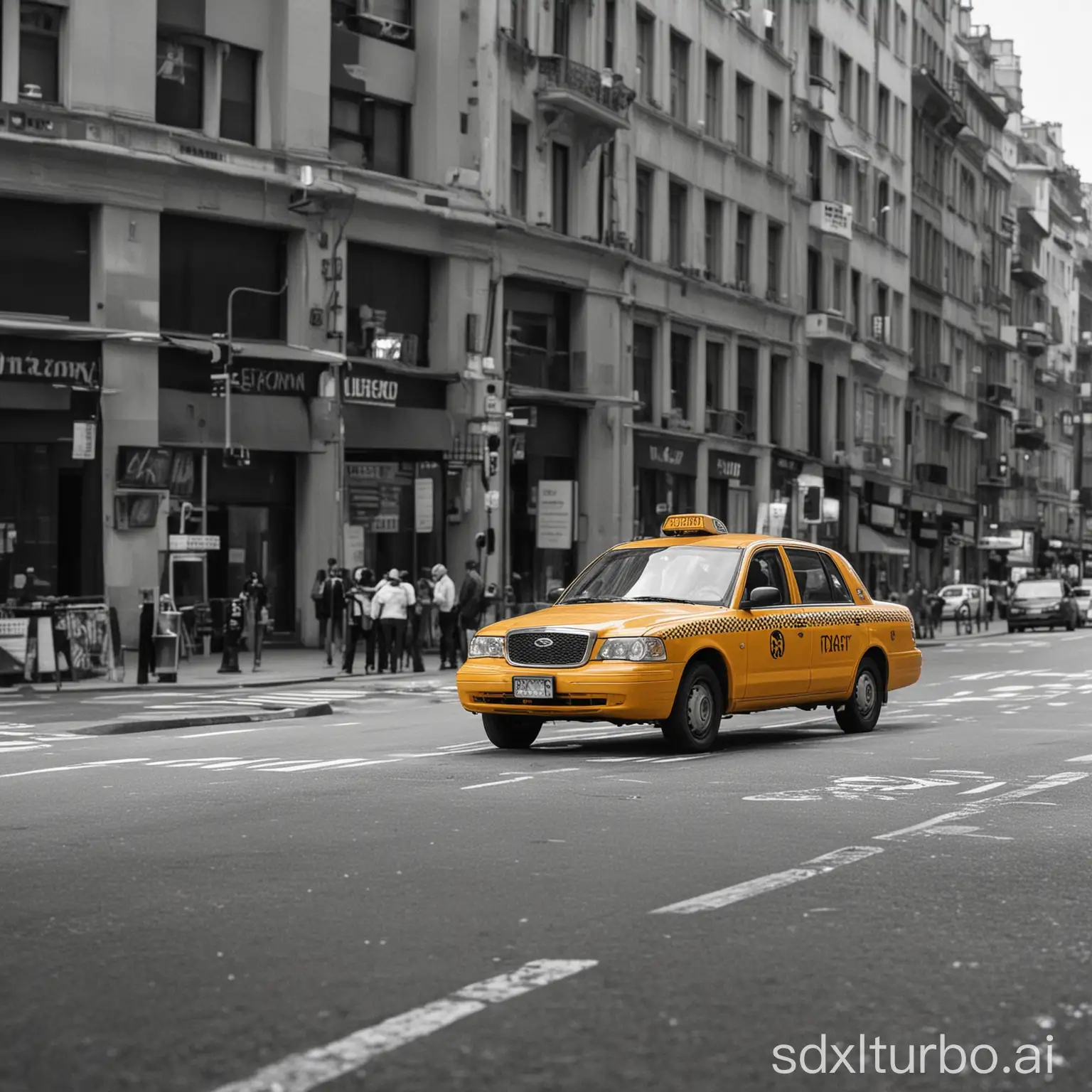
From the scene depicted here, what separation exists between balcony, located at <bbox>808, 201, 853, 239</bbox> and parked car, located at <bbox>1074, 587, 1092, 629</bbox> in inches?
647

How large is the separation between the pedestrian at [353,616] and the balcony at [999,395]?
62350 millimetres

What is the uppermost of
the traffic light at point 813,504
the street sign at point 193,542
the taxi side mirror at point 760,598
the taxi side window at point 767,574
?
the traffic light at point 813,504

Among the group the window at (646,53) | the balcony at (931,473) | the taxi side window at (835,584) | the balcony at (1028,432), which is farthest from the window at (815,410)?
the taxi side window at (835,584)

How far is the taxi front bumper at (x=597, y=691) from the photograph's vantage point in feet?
51.9

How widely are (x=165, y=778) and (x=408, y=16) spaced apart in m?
29.2

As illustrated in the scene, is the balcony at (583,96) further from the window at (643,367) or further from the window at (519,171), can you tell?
the window at (643,367)

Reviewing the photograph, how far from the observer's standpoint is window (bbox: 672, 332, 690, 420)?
5144 cm

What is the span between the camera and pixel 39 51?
34.2 metres

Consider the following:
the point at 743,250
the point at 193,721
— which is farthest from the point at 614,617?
the point at 743,250

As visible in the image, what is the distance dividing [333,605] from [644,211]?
61.5 ft

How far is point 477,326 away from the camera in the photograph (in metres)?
41.9

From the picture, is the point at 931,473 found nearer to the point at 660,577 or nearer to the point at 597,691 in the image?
the point at 660,577

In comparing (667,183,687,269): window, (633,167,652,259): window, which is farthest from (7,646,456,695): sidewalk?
(667,183,687,269): window

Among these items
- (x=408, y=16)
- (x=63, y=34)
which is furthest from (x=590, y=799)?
(x=408, y=16)
